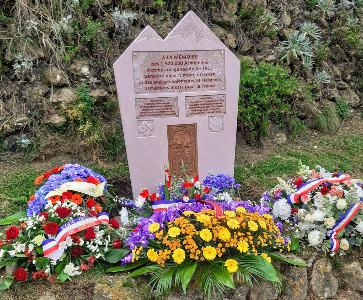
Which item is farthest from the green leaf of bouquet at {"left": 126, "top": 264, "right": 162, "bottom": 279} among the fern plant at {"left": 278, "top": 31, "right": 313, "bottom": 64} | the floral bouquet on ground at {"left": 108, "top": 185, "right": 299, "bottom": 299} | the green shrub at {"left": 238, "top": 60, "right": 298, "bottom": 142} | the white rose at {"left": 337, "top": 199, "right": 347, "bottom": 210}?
the fern plant at {"left": 278, "top": 31, "right": 313, "bottom": 64}

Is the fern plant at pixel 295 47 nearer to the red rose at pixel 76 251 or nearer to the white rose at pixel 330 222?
the white rose at pixel 330 222

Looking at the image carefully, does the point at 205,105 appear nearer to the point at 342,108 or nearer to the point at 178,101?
the point at 178,101

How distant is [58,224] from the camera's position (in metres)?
2.61

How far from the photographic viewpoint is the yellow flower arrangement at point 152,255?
2344 millimetres

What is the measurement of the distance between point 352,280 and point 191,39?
9.07 ft

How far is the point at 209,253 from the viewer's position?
7.56 feet

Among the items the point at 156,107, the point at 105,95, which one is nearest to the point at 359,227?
the point at 156,107

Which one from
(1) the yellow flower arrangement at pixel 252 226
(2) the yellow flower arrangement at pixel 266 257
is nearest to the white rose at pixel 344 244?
(2) the yellow flower arrangement at pixel 266 257

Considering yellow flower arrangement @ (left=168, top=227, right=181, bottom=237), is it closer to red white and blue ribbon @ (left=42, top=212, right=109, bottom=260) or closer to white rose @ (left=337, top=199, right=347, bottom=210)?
red white and blue ribbon @ (left=42, top=212, right=109, bottom=260)

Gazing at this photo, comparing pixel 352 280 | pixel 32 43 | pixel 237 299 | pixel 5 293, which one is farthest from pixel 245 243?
pixel 32 43

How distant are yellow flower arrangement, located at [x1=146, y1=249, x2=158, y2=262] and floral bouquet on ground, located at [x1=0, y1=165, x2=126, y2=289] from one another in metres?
0.41

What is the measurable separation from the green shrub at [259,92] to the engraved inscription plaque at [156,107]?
5.13ft

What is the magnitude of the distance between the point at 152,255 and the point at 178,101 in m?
1.73

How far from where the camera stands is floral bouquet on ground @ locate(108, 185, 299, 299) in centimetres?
230
